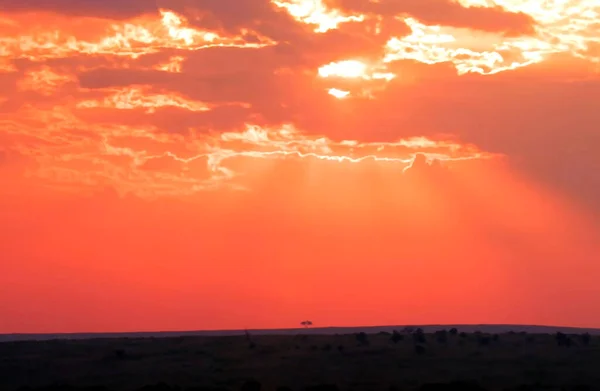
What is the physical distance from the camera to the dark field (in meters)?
72.1

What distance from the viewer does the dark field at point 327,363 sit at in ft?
237

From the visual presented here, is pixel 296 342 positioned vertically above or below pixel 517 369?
above

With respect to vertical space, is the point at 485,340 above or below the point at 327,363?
above

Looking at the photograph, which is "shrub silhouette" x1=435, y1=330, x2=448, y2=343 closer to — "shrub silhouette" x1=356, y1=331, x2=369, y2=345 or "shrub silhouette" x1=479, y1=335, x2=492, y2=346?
"shrub silhouette" x1=479, y1=335, x2=492, y2=346

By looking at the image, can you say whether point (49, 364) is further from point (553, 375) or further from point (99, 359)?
point (553, 375)

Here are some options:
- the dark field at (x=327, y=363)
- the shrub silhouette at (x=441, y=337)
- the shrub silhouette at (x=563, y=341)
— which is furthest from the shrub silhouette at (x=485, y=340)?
the shrub silhouette at (x=563, y=341)

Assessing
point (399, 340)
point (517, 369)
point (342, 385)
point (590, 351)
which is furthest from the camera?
point (399, 340)

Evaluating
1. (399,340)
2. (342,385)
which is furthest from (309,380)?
(399,340)

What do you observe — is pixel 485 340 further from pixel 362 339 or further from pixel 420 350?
pixel 362 339

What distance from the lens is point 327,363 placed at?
79.1 meters

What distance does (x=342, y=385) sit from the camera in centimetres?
6962

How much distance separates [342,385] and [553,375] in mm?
13840

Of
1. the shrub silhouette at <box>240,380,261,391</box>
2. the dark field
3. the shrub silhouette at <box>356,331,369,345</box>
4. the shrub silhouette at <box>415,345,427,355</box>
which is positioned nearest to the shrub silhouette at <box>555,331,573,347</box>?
the dark field

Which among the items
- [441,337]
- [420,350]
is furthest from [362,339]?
[420,350]
